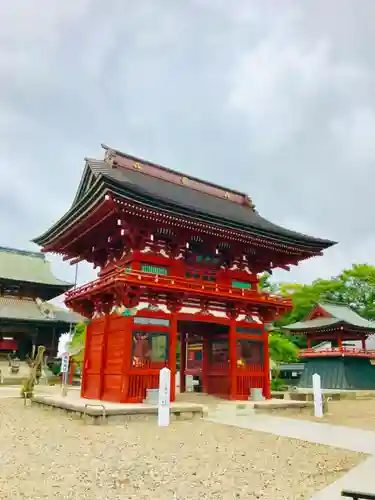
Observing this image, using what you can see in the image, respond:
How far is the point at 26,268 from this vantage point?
4494 cm

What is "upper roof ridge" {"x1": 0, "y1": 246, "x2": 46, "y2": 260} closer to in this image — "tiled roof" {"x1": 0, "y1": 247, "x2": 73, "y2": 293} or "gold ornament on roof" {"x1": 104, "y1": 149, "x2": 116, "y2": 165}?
"tiled roof" {"x1": 0, "y1": 247, "x2": 73, "y2": 293}

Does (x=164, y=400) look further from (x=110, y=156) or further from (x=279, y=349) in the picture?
(x=279, y=349)

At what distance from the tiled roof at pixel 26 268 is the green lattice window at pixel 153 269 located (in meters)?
27.5

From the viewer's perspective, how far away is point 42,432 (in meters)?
12.2

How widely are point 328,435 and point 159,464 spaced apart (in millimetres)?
6108

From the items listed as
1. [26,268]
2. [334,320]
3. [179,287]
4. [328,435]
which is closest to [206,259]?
[179,287]

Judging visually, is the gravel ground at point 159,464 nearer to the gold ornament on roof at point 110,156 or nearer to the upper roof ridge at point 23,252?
the gold ornament on roof at point 110,156

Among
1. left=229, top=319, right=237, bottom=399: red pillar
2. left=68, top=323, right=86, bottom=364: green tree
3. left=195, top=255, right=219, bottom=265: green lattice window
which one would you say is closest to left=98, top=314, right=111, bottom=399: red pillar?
left=195, top=255, right=219, bottom=265: green lattice window

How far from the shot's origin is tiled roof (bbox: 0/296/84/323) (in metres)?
38.6

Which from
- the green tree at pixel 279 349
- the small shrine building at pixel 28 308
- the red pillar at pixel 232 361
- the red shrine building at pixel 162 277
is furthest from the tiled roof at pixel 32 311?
the red pillar at pixel 232 361

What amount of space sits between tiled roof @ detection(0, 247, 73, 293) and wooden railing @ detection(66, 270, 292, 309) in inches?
942

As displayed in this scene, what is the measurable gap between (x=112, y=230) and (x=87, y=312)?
4.69 m

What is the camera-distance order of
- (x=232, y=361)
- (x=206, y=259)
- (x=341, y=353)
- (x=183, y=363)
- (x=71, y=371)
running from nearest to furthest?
(x=232, y=361) < (x=206, y=259) < (x=183, y=363) < (x=71, y=371) < (x=341, y=353)

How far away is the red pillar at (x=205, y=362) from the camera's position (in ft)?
69.7
